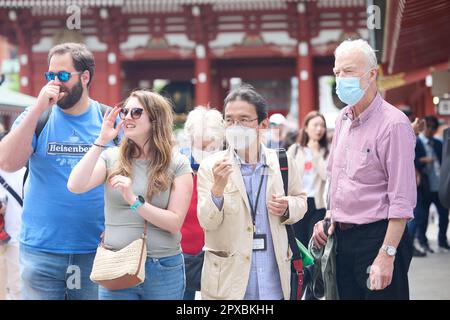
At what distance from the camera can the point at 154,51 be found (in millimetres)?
17328

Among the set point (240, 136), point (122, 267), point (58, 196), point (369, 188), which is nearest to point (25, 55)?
point (58, 196)

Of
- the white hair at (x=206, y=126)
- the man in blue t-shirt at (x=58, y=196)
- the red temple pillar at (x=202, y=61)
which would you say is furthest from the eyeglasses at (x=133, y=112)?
the red temple pillar at (x=202, y=61)

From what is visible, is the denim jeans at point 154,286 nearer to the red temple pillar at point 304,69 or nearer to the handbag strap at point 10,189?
the handbag strap at point 10,189

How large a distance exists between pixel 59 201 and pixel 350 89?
1.54 metres

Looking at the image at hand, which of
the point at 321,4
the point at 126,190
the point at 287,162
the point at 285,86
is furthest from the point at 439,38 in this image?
the point at 285,86

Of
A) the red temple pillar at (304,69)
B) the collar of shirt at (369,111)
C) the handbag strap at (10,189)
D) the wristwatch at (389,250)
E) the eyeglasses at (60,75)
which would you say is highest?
the red temple pillar at (304,69)

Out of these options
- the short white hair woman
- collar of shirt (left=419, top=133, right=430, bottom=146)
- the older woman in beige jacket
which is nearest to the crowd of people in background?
→ the short white hair woman

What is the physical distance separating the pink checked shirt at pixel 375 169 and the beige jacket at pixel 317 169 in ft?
10.7

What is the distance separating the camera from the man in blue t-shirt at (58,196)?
3557 millimetres

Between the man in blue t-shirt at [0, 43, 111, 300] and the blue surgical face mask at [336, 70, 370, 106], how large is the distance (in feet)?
4.24

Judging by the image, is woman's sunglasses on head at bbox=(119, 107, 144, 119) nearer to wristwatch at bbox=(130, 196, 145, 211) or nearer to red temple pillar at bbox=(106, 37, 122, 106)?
wristwatch at bbox=(130, 196, 145, 211)

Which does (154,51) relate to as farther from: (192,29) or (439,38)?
(439,38)

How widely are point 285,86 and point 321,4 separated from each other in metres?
5.59

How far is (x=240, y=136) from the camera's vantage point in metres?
3.45
